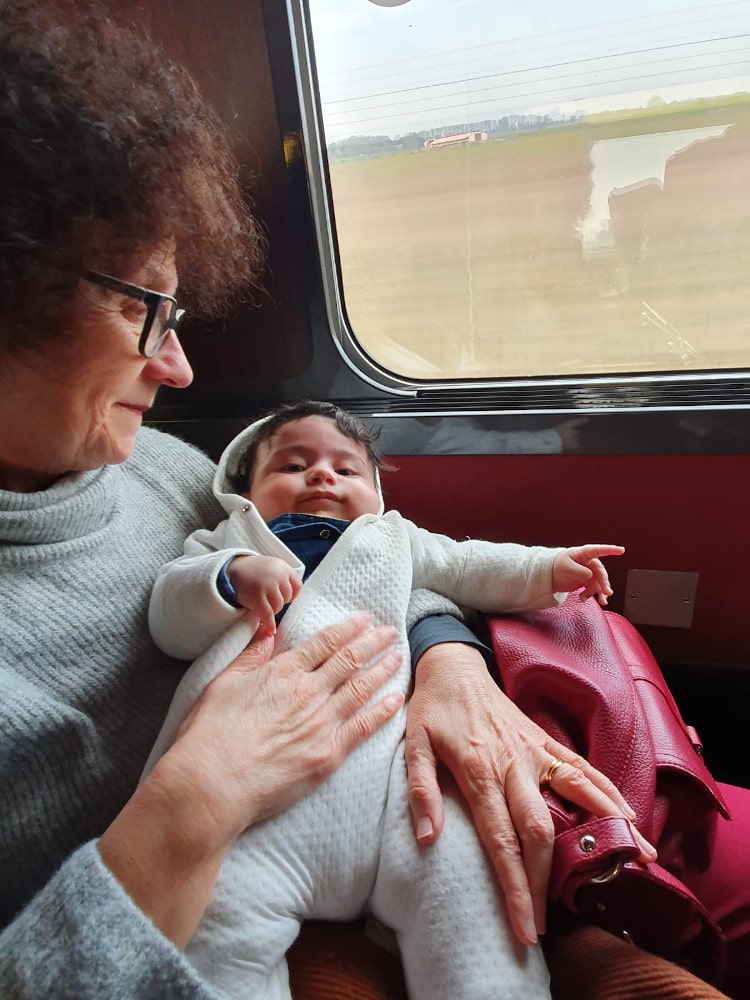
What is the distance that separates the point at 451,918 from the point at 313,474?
2.52 ft

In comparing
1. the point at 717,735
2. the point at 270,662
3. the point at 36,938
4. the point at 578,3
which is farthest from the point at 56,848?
the point at 578,3

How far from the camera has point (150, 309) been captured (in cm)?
92

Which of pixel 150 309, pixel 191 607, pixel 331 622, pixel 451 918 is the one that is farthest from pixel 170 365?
pixel 451 918

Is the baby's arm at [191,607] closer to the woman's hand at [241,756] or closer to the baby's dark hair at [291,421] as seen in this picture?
the woman's hand at [241,756]

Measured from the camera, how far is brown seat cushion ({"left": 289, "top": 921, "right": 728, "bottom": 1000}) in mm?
714

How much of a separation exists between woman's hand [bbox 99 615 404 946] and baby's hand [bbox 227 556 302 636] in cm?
9

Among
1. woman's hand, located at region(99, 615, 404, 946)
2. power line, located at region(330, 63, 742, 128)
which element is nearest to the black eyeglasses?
woman's hand, located at region(99, 615, 404, 946)

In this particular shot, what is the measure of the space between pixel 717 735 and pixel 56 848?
4.86 feet

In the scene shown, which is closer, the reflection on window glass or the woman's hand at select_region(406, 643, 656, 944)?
the woman's hand at select_region(406, 643, 656, 944)

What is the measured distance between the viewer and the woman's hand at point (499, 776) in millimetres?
808

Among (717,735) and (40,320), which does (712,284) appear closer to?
(717,735)

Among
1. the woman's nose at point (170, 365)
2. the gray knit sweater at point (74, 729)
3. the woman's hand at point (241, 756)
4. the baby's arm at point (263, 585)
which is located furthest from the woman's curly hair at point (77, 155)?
the woman's hand at point (241, 756)

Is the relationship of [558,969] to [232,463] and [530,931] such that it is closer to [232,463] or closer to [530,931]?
[530,931]

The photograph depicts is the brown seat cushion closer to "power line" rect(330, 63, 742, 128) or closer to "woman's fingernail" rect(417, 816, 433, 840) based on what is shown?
"woman's fingernail" rect(417, 816, 433, 840)
